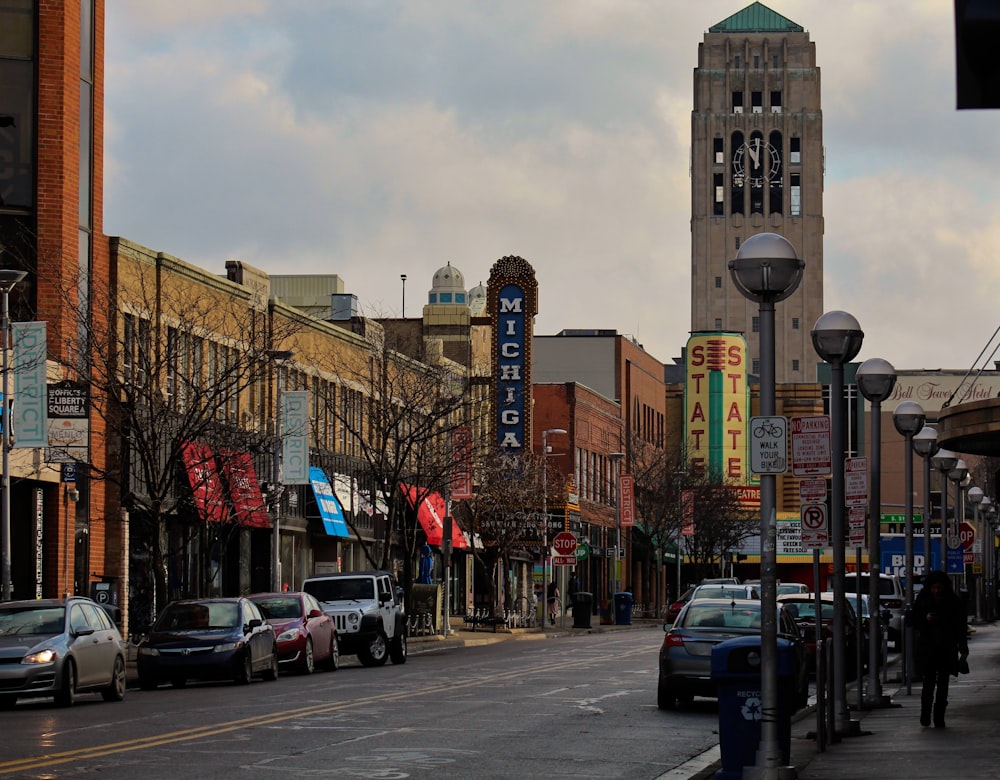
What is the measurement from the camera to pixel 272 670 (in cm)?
2934

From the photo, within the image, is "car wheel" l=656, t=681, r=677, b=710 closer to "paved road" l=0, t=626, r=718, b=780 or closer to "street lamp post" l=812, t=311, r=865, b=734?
"paved road" l=0, t=626, r=718, b=780

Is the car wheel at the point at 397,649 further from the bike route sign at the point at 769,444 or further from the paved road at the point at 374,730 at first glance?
the bike route sign at the point at 769,444

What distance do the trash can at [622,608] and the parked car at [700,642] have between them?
147ft

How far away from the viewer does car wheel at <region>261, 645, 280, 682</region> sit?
29.2m

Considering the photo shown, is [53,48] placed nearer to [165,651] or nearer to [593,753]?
[165,651]

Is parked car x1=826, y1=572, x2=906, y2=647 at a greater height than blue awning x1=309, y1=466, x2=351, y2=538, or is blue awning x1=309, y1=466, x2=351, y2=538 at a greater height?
blue awning x1=309, y1=466, x2=351, y2=538

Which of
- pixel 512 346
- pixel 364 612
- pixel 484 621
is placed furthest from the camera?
pixel 512 346

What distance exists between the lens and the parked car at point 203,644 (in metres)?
27.6

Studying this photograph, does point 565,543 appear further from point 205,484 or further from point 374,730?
point 374,730

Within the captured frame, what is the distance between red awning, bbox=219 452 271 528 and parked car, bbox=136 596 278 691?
7206 millimetres

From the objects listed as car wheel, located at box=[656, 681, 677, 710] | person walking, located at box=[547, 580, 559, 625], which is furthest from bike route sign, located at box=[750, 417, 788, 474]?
person walking, located at box=[547, 580, 559, 625]

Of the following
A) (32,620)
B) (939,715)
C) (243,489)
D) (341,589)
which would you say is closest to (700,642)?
(939,715)

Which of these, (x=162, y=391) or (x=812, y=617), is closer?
(x=812, y=617)

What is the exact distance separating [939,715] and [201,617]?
507 inches
